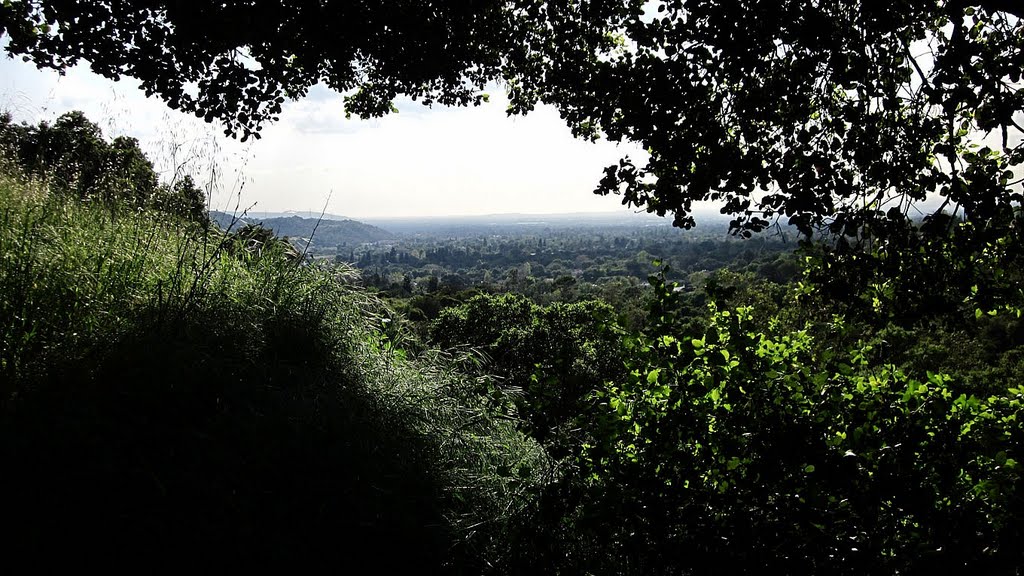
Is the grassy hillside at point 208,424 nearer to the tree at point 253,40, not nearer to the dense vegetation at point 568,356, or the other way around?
the dense vegetation at point 568,356

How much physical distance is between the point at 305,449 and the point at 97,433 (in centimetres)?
103

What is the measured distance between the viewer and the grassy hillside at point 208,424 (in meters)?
2.49

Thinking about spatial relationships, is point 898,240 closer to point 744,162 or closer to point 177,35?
point 744,162

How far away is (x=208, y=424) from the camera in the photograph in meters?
2.93

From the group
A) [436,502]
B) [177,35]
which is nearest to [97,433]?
[436,502]

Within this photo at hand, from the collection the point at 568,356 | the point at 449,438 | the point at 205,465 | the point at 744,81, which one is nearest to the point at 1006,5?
the point at 744,81

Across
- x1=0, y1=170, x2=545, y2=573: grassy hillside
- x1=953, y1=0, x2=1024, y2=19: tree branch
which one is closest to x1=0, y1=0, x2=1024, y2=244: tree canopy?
x1=953, y1=0, x2=1024, y2=19: tree branch

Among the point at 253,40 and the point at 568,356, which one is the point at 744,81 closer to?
the point at 568,356

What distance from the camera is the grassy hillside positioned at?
8.16ft

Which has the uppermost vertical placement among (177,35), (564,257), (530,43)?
(530,43)

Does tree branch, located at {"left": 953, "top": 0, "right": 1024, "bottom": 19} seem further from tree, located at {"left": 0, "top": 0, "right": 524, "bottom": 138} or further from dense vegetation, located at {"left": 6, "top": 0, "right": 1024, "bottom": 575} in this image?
tree, located at {"left": 0, "top": 0, "right": 524, "bottom": 138}

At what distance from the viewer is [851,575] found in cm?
198

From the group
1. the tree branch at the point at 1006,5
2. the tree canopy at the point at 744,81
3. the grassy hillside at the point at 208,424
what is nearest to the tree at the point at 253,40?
the tree canopy at the point at 744,81

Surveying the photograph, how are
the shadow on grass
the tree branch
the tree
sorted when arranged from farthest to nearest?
the tree
the tree branch
the shadow on grass
